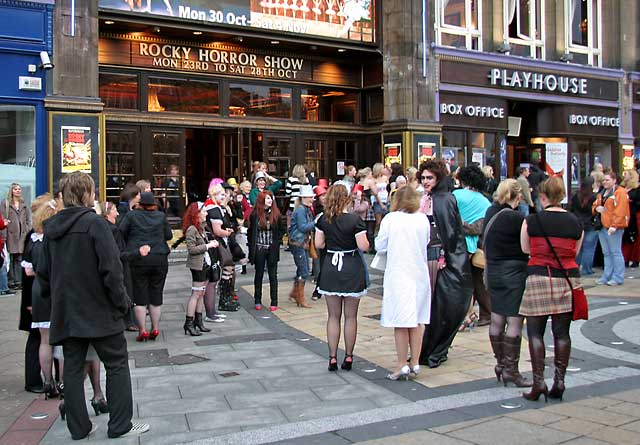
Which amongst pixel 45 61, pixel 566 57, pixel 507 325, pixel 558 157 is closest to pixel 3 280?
pixel 45 61

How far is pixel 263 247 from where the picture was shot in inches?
434

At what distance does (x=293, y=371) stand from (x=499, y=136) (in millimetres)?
15781

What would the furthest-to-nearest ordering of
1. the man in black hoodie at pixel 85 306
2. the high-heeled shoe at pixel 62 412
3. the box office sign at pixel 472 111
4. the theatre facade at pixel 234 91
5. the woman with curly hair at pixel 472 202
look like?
the box office sign at pixel 472 111, the theatre facade at pixel 234 91, the woman with curly hair at pixel 472 202, the high-heeled shoe at pixel 62 412, the man in black hoodie at pixel 85 306

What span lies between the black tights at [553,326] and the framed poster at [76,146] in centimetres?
1036

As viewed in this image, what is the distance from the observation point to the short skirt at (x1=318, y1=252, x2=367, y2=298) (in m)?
7.35

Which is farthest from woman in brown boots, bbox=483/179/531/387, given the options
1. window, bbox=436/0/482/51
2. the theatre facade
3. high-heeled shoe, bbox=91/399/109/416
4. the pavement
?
window, bbox=436/0/482/51

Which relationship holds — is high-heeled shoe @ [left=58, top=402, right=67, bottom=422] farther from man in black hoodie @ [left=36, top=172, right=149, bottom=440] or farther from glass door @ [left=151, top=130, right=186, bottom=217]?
glass door @ [left=151, top=130, right=186, bottom=217]

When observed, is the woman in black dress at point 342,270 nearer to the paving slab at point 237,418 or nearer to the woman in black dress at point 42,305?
the paving slab at point 237,418

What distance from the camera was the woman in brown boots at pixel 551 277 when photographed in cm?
618

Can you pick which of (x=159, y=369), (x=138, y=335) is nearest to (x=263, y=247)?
(x=138, y=335)

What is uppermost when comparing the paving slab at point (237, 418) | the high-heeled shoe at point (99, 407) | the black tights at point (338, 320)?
the black tights at point (338, 320)

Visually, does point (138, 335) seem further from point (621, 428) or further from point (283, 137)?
point (283, 137)

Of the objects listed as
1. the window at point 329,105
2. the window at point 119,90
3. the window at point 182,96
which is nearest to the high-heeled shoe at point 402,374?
the window at point 119,90

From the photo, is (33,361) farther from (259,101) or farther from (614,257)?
(259,101)
